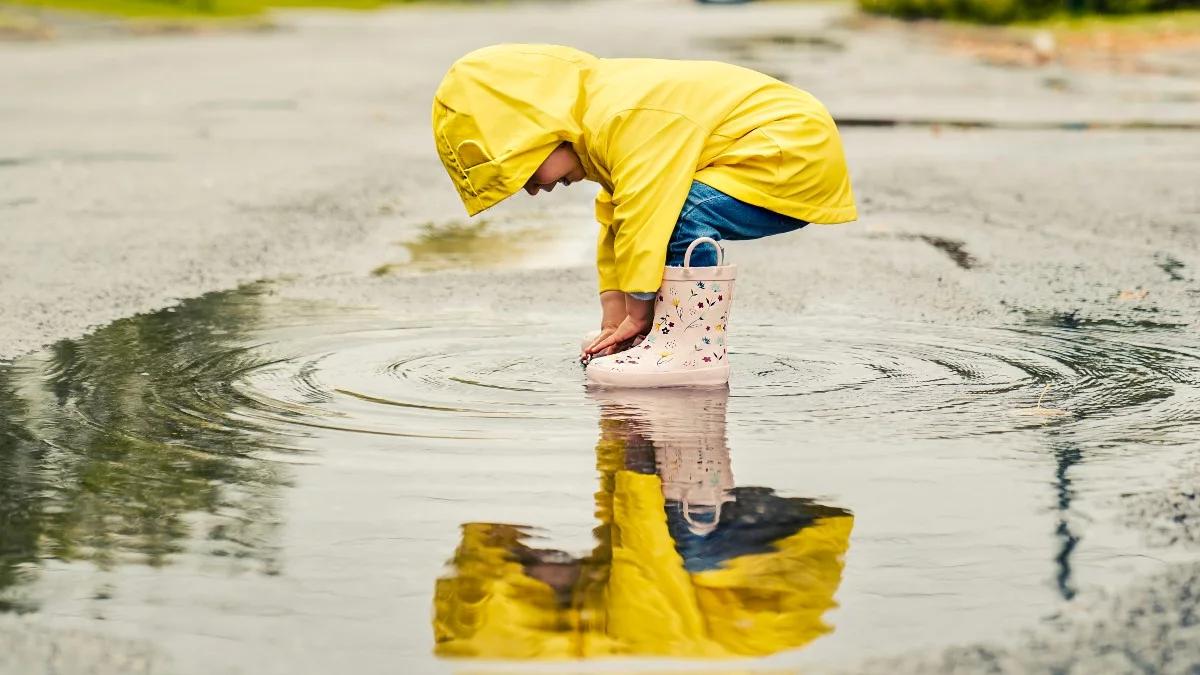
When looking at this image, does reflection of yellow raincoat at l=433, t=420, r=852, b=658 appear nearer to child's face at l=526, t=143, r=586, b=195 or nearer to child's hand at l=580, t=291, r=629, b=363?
child's face at l=526, t=143, r=586, b=195

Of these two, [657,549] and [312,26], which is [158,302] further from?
[312,26]

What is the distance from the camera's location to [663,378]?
17.1ft

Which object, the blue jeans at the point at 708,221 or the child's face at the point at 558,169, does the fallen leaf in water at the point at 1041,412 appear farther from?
the child's face at the point at 558,169

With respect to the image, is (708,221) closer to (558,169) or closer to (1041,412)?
(558,169)

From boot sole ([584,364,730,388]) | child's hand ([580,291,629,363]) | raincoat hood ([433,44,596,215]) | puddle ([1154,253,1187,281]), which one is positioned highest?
raincoat hood ([433,44,596,215])

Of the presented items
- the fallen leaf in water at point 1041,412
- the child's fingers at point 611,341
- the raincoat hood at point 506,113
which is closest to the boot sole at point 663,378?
the child's fingers at point 611,341

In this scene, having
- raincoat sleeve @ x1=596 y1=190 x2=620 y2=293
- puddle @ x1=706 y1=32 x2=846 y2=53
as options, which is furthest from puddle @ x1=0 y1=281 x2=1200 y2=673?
A: puddle @ x1=706 y1=32 x2=846 y2=53

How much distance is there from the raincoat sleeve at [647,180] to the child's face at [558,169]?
0.20 metres

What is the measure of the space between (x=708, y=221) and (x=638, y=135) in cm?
34

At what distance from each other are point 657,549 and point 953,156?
28.3 feet

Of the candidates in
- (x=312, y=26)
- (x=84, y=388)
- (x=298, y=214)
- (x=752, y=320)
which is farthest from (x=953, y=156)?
(x=312, y=26)

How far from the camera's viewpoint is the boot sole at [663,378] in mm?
5172

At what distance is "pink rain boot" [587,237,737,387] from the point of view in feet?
17.0

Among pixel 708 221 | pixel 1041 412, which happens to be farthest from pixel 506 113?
pixel 1041 412
